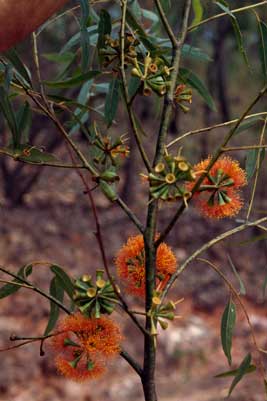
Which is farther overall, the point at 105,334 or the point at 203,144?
the point at 203,144

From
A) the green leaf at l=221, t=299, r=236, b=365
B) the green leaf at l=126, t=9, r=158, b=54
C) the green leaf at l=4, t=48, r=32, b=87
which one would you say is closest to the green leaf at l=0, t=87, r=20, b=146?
the green leaf at l=4, t=48, r=32, b=87

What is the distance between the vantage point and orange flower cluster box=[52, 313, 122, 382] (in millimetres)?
539

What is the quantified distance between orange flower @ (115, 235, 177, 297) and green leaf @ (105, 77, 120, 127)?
16 cm

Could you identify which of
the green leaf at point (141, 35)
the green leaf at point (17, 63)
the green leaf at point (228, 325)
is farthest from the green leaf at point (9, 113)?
the green leaf at point (228, 325)

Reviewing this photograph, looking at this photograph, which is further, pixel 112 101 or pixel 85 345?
pixel 112 101

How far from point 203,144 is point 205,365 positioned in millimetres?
1432

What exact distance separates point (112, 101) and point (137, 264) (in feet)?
0.64

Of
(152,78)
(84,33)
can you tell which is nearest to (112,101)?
(84,33)

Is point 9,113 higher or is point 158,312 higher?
point 9,113

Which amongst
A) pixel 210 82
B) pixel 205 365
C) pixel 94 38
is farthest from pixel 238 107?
pixel 94 38

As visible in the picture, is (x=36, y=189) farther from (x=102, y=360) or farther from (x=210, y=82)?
(x=102, y=360)

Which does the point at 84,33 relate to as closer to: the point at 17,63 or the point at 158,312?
the point at 17,63

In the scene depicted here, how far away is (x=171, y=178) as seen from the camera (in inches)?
18.9

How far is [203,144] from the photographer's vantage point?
3797mm
